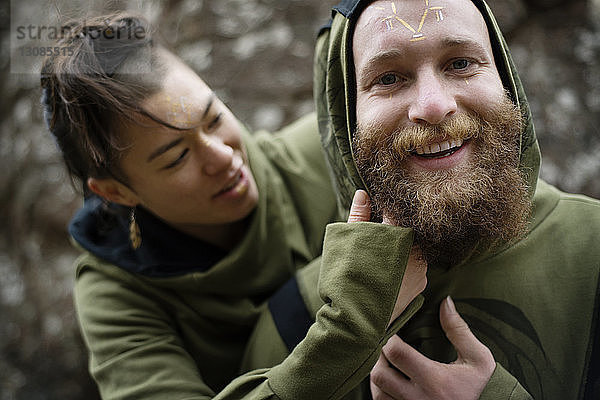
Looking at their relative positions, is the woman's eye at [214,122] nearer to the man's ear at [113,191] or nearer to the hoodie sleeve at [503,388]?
the man's ear at [113,191]

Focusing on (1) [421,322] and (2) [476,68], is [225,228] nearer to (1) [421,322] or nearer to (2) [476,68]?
(1) [421,322]

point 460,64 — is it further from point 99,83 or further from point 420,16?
point 99,83

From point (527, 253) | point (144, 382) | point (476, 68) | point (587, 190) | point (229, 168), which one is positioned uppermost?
point (476, 68)

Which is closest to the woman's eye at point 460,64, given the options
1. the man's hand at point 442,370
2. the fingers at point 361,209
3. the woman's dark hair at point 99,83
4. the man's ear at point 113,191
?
the fingers at point 361,209

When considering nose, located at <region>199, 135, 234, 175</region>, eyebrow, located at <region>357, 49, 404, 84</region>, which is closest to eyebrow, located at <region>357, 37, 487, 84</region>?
eyebrow, located at <region>357, 49, 404, 84</region>

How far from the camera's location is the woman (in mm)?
1236

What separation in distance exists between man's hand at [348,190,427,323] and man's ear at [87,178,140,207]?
62 cm

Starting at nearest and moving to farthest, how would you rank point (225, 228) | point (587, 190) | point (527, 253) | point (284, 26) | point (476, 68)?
point (476, 68) → point (527, 253) → point (225, 228) → point (587, 190) → point (284, 26)

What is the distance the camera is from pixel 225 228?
57.4 inches

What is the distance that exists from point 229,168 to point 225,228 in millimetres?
220

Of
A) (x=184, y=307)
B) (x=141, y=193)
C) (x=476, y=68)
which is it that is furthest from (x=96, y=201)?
(x=476, y=68)

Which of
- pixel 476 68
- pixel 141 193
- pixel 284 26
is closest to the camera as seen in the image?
pixel 476 68

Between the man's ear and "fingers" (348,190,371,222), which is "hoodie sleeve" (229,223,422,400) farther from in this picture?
the man's ear

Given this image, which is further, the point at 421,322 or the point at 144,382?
the point at 144,382
